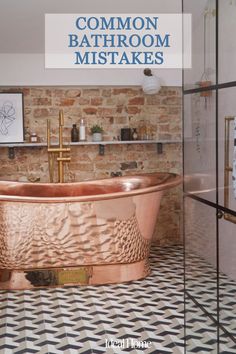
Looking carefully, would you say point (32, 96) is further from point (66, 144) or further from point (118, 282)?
point (118, 282)

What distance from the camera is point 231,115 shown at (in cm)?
200

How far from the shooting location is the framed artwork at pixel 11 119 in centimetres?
574

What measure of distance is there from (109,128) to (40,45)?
1106 mm

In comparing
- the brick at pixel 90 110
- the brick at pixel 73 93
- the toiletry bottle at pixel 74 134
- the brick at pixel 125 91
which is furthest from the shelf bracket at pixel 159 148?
the brick at pixel 73 93

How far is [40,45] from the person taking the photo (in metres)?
5.44

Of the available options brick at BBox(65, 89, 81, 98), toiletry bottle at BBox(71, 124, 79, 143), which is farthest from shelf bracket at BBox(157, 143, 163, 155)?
brick at BBox(65, 89, 81, 98)

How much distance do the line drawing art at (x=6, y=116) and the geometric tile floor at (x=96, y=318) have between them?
71.7 inches

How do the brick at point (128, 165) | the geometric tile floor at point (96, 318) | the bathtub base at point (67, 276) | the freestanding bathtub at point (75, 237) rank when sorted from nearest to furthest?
the geometric tile floor at point (96, 318) < the freestanding bathtub at point (75, 237) < the bathtub base at point (67, 276) < the brick at point (128, 165)

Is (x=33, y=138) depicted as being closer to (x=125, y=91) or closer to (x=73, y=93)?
(x=73, y=93)

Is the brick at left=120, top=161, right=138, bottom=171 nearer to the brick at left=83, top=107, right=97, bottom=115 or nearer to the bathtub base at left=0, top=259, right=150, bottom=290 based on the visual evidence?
the brick at left=83, top=107, right=97, bottom=115

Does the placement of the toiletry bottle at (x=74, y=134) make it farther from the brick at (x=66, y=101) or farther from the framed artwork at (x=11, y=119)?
the framed artwork at (x=11, y=119)

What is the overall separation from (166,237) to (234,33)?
438cm

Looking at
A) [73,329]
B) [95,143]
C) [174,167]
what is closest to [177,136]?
[174,167]

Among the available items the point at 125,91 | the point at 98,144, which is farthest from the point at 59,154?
the point at 125,91
